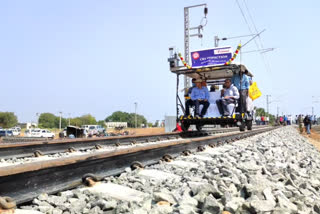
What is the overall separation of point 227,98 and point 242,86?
3.22 ft

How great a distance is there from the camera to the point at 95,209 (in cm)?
214

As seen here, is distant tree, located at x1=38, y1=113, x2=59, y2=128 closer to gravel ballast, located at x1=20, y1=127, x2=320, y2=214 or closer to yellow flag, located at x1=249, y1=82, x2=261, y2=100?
yellow flag, located at x1=249, y1=82, x2=261, y2=100

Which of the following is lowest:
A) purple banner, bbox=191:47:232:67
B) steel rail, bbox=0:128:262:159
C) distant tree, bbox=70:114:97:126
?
steel rail, bbox=0:128:262:159

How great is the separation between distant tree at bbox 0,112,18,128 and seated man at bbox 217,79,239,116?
91274 mm

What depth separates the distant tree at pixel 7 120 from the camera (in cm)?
8962

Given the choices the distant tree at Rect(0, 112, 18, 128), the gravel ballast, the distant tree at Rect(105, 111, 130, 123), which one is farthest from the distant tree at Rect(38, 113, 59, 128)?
the gravel ballast

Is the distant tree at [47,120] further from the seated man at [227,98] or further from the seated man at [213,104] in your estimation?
the seated man at [227,98]

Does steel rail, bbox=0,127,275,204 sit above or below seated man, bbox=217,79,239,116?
below

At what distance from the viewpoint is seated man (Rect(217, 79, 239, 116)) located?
11328 mm

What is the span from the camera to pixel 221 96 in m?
11.8

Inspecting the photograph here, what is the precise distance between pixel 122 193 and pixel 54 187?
1.87 feet

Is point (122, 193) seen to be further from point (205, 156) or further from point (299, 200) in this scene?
point (205, 156)

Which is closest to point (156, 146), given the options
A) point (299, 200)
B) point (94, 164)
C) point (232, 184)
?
point (94, 164)

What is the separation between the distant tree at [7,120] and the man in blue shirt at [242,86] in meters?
91.3
